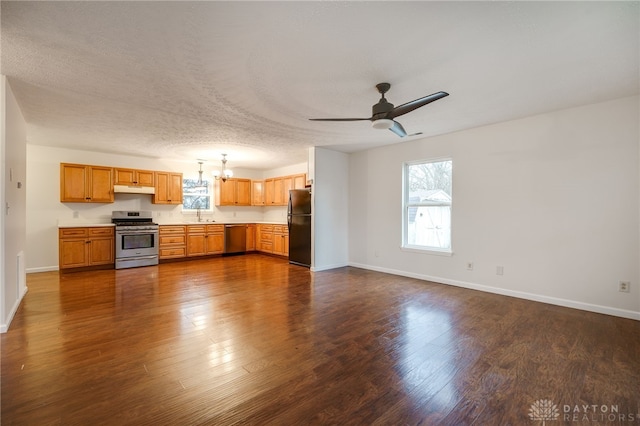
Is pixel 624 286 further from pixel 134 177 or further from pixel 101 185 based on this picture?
pixel 101 185

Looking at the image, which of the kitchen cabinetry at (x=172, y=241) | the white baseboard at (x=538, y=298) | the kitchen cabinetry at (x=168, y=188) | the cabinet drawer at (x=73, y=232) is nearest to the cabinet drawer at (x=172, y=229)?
the kitchen cabinetry at (x=172, y=241)

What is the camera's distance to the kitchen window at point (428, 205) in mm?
4746

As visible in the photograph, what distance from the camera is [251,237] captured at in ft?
26.1

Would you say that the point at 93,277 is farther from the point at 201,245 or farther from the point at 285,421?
the point at 285,421

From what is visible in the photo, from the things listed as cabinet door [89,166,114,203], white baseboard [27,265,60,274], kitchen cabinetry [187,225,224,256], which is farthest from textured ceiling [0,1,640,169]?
kitchen cabinetry [187,225,224,256]

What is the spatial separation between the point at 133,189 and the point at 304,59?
553cm

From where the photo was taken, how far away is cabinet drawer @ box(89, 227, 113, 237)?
18.3 ft

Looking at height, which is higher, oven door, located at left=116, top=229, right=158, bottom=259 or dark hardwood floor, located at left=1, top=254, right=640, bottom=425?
oven door, located at left=116, top=229, right=158, bottom=259

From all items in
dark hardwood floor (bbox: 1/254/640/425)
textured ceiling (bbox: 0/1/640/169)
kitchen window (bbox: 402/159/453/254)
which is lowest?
dark hardwood floor (bbox: 1/254/640/425)

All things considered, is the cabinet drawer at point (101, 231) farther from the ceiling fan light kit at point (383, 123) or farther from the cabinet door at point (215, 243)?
the ceiling fan light kit at point (383, 123)

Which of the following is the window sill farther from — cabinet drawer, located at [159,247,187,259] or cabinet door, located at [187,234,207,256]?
cabinet drawer, located at [159,247,187,259]

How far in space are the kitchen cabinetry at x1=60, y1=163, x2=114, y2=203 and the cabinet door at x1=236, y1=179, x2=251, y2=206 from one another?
2.94m

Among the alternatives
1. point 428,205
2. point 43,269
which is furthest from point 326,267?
point 43,269

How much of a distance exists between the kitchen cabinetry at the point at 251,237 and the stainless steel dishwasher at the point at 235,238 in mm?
96
